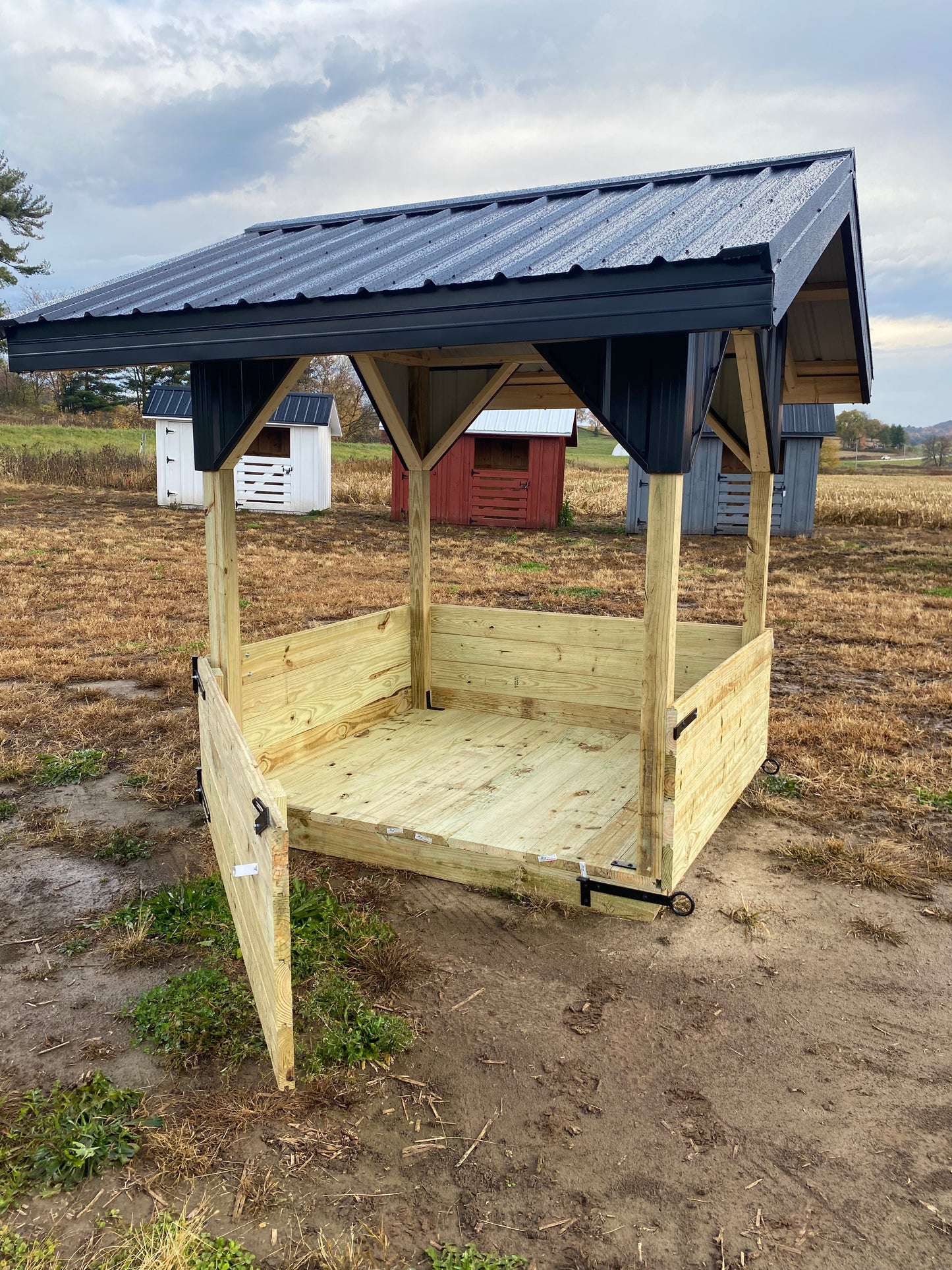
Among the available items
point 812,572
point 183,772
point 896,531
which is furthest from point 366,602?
point 896,531

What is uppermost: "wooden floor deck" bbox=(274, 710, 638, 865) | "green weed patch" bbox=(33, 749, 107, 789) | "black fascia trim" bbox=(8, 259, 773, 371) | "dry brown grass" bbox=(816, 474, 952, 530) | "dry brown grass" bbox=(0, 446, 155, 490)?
"black fascia trim" bbox=(8, 259, 773, 371)

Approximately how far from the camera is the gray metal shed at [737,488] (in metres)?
20.4

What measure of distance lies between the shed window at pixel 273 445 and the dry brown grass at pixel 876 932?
21.1 meters

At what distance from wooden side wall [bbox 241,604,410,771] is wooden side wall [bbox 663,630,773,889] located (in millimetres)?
2432

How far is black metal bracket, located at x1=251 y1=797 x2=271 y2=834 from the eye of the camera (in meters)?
A: 2.89

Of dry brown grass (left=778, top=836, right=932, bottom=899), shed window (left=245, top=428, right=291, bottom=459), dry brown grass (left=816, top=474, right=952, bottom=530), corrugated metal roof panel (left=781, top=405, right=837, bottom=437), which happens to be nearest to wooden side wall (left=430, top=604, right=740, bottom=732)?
dry brown grass (left=778, top=836, right=932, bottom=899)

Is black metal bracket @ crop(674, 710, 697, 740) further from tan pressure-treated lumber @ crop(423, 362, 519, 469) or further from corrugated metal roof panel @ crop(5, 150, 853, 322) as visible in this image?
tan pressure-treated lumber @ crop(423, 362, 519, 469)

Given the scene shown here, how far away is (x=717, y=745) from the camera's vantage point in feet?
15.8

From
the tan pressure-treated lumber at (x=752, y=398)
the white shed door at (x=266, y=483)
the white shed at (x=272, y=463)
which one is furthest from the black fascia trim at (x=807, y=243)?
the white shed door at (x=266, y=483)

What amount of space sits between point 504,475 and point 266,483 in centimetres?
601

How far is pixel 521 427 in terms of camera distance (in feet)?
70.1

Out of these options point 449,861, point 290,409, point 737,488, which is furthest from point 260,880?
point 290,409

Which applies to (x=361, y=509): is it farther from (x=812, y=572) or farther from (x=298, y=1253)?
(x=298, y=1253)

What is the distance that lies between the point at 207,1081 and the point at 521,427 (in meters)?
19.3
